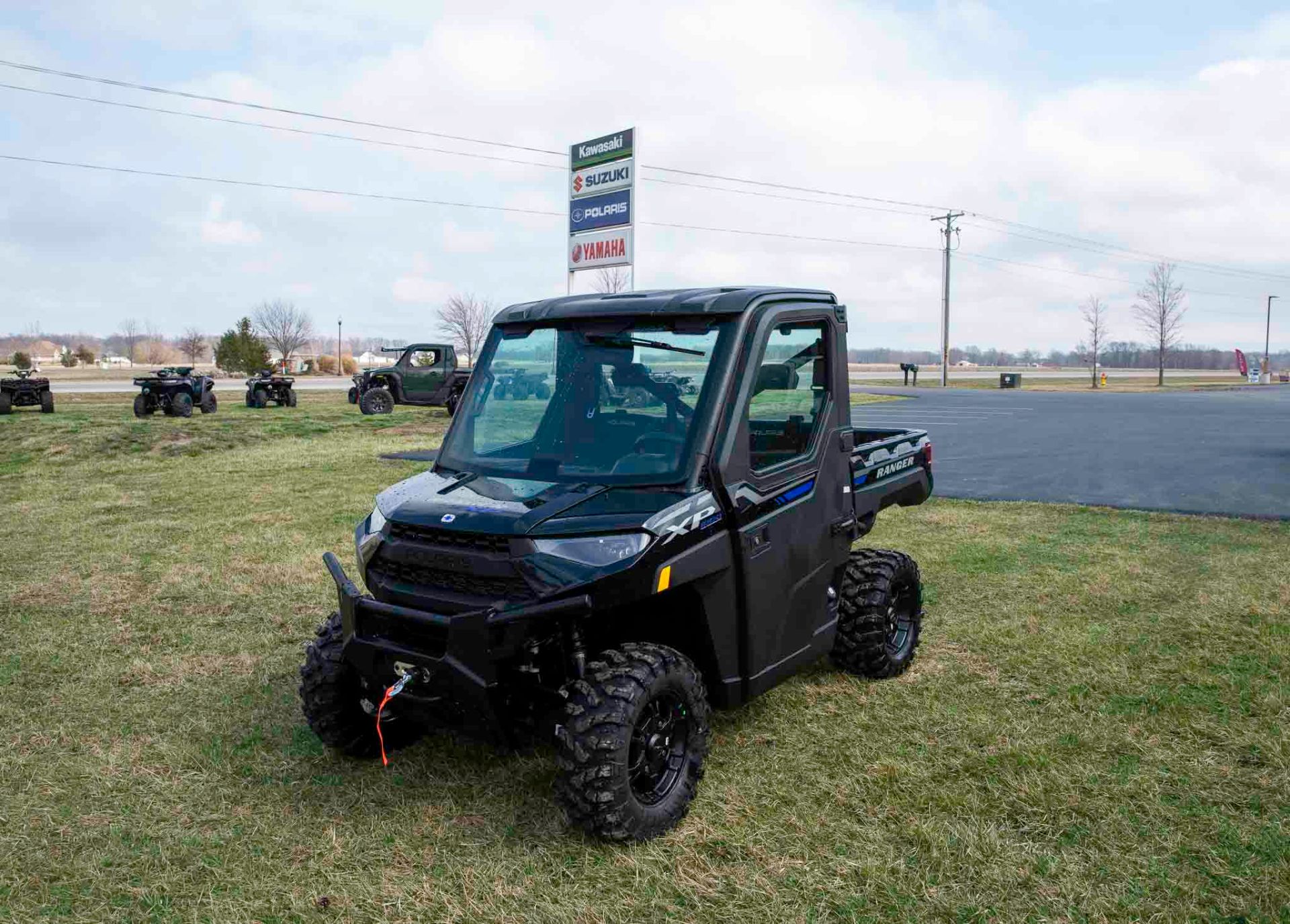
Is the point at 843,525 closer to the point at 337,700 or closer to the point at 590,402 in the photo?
the point at 590,402

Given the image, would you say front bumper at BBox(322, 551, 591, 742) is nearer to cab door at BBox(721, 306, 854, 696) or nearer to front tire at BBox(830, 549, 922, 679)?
cab door at BBox(721, 306, 854, 696)

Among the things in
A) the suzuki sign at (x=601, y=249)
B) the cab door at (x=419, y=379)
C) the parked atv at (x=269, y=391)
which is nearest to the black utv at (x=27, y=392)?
the parked atv at (x=269, y=391)

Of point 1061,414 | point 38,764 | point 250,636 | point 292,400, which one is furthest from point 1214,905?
point 292,400

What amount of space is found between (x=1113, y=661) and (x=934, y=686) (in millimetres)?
1240

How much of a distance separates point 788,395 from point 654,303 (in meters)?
0.79

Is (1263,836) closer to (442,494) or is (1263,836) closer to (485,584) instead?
(485,584)

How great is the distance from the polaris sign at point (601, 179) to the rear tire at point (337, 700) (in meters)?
15.7

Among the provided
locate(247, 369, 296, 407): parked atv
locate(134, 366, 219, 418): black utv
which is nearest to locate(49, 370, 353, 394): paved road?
locate(247, 369, 296, 407): parked atv

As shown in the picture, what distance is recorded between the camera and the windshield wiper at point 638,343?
167 inches

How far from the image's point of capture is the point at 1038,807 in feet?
13.2

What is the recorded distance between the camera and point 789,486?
4418 mm

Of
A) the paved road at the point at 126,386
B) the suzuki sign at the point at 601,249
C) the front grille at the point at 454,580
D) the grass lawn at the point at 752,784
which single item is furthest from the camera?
the paved road at the point at 126,386

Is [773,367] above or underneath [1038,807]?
above

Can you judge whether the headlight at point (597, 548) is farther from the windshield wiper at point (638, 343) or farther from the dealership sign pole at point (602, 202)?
the dealership sign pole at point (602, 202)
